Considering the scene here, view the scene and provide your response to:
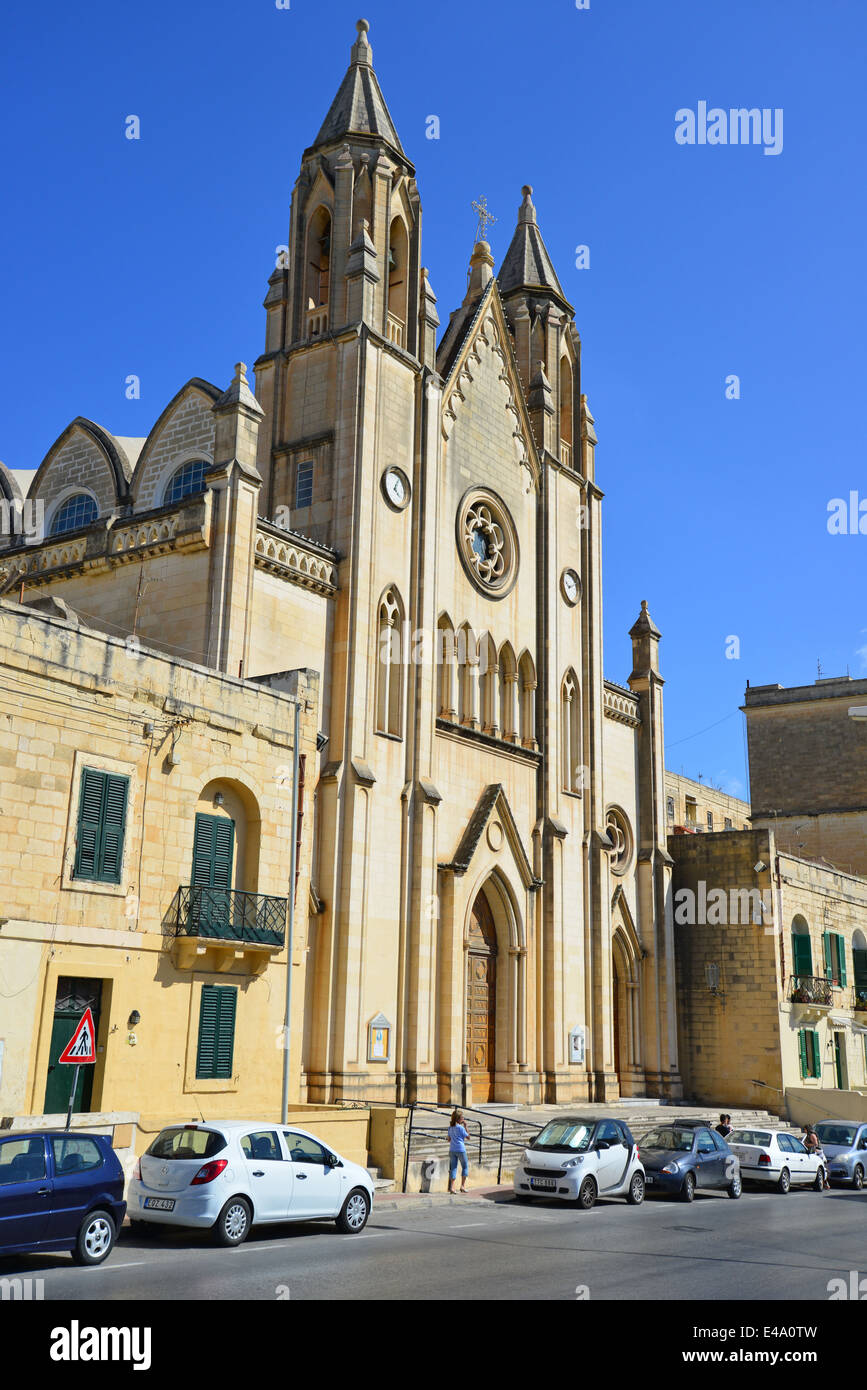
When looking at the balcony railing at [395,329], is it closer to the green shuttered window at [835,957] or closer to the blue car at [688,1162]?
the blue car at [688,1162]

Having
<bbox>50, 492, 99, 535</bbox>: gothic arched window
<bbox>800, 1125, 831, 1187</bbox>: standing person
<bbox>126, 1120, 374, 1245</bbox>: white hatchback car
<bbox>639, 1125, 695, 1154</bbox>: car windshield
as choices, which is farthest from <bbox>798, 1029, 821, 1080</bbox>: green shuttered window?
<bbox>126, 1120, 374, 1245</bbox>: white hatchback car

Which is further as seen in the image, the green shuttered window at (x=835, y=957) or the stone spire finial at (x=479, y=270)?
the green shuttered window at (x=835, y=957)

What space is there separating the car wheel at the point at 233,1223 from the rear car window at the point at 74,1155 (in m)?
1.91

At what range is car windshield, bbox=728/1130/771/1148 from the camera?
26.0 metres

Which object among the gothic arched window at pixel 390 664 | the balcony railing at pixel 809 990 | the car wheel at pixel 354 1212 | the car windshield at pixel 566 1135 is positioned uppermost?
the gothic arched window at pixel 390 664

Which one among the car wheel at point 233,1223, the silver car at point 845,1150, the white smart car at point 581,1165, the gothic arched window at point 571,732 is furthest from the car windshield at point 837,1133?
the car wheel at point 233,1223

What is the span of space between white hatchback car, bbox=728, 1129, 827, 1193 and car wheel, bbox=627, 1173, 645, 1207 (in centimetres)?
444

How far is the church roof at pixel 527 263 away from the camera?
133ft

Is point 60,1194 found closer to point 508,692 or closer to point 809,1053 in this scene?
point 508,692

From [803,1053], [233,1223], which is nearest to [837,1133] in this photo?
[803,1053]

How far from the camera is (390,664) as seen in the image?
2956cm

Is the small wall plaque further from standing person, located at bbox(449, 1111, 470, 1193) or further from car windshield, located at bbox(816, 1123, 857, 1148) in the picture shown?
car windshield, located at bbox(816, 1123, 857, 1148)

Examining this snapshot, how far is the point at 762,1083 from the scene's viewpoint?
3869cm
